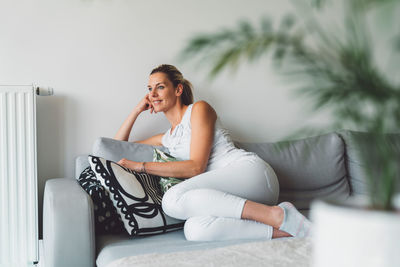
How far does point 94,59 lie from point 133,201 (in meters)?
0.94

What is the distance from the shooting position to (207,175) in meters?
1.91

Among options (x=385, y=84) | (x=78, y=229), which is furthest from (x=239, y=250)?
(x=385, y=84)

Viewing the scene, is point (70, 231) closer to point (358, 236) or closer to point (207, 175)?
point (207, 175)

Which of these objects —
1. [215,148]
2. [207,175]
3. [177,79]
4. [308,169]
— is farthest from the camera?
[308,169]

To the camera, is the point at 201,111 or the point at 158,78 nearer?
the point at 201,111

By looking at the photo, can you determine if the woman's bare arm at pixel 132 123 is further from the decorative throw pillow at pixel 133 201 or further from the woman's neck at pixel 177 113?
the decorative throw pillow at pixel 133 201

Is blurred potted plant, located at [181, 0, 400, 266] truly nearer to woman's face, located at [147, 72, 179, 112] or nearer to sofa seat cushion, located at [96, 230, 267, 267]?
sofa seat cushion, located at [96, 230, 267, 267]

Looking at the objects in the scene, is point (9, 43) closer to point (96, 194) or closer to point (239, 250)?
point (96, 194)

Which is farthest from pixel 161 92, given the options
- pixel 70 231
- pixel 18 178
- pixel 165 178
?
pixel 70 231

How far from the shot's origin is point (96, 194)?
1.74m

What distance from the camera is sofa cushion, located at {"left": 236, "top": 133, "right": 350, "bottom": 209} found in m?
2.37

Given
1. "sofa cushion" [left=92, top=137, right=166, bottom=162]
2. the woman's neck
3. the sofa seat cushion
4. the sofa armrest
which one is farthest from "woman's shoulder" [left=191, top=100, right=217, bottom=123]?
the sofa armrest

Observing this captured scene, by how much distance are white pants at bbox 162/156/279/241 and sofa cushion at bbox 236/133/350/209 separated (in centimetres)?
38

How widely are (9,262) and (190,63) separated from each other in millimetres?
1381
